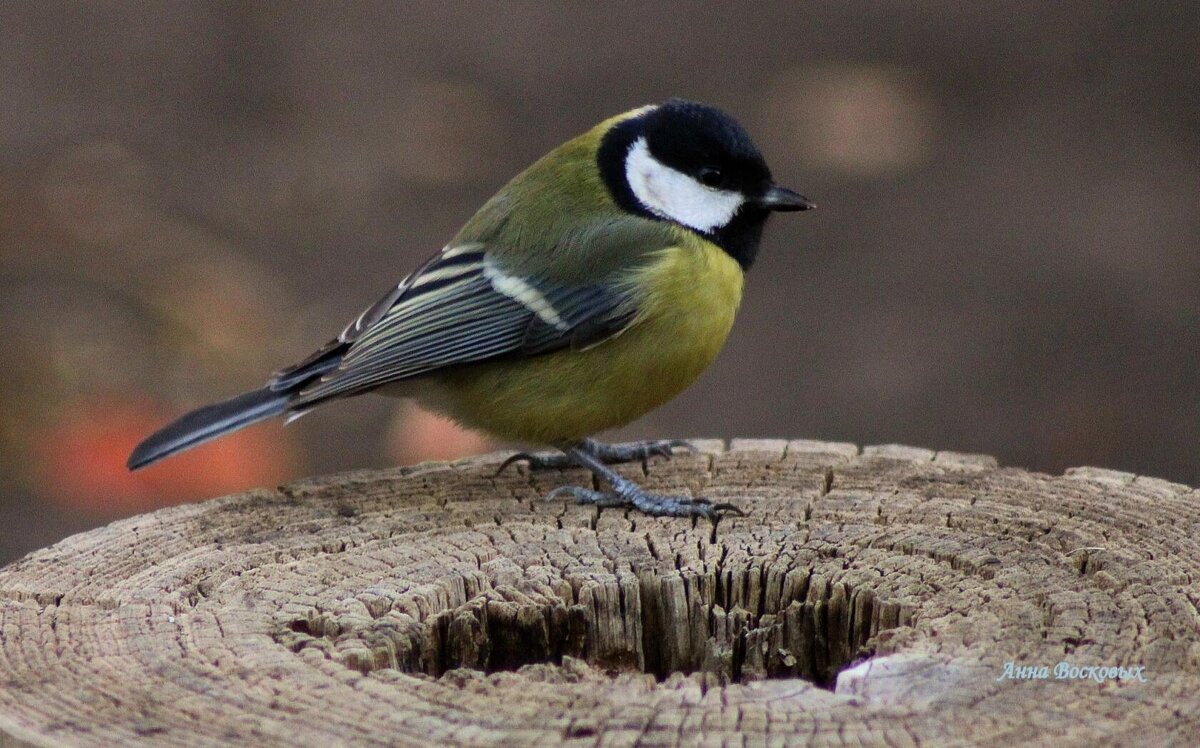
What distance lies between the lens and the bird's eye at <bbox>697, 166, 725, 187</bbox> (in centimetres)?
395

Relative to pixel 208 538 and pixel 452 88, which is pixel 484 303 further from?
pixel 452 88

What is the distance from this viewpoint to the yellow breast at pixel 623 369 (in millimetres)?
3816

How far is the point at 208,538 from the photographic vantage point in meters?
3.10

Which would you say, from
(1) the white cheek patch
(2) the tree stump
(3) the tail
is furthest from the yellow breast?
(3) the tail

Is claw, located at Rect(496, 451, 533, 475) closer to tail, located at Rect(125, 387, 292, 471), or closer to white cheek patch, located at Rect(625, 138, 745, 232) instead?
tail, located at Rect(125, 387, 292, 471)

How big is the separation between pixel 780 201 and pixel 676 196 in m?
0.28

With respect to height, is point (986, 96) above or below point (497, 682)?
above

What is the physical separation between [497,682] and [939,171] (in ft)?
18.4

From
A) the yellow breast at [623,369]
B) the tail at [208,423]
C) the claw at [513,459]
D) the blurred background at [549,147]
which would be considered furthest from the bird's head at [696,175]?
the blurred background at [549,147]

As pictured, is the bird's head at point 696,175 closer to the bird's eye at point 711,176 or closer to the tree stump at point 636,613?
the bird's eye at point 711,176

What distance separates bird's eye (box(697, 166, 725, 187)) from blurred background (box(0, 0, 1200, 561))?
2.23 metres

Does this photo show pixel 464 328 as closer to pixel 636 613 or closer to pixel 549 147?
pixel 636 613

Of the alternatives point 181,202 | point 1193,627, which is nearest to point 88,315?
point 181,202

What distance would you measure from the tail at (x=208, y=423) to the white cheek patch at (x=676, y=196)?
1.10 meters
